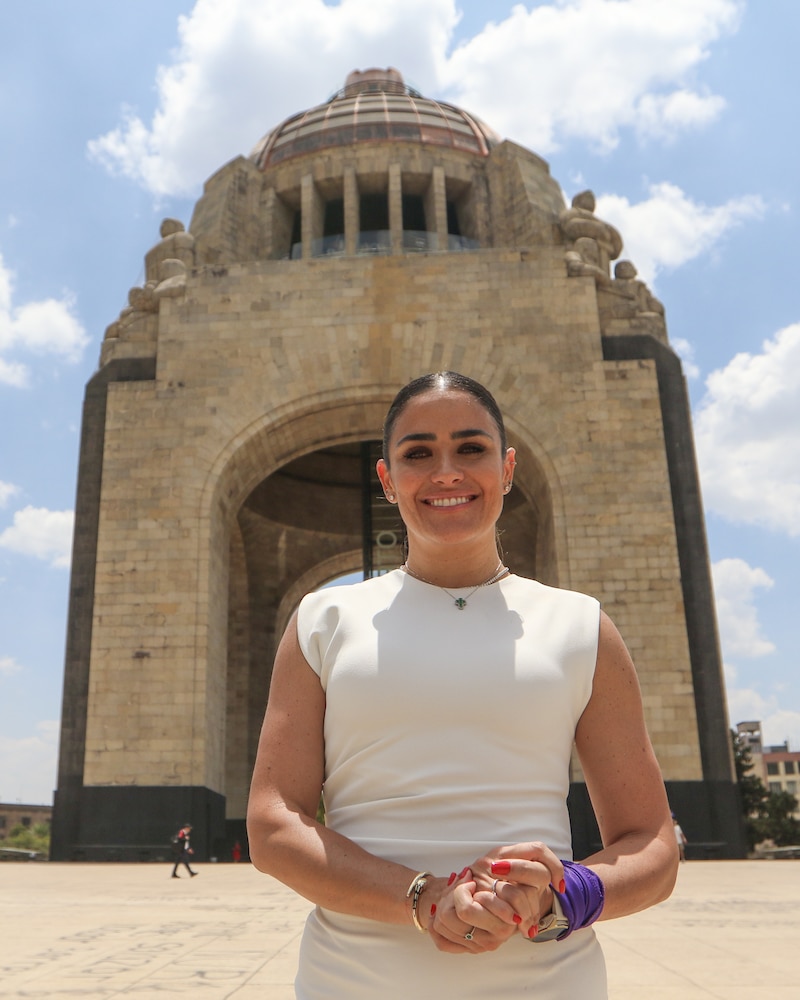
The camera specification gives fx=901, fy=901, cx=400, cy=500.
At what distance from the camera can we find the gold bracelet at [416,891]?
1.21m

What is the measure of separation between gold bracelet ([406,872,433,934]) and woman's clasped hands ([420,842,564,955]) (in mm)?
21

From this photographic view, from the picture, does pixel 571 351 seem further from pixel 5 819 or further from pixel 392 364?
pixel 5 819

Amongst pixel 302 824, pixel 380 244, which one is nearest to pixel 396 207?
pixel 380 244

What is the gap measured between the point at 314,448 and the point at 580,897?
16410 millimetres

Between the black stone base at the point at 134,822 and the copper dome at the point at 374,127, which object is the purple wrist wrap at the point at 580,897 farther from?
the copper dome at the point at 374,127

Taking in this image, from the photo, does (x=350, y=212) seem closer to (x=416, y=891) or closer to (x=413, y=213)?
(x=413, y=213)

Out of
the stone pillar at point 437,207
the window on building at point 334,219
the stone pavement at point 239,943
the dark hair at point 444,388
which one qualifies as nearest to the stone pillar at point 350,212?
the window on building at point 334,219

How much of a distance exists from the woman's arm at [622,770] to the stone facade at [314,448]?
12524mm

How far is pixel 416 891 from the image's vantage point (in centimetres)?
122

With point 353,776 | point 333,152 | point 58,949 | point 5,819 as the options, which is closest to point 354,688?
point 353,776

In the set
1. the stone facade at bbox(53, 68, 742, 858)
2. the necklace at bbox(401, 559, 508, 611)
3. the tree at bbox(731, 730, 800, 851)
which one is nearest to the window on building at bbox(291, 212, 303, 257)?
the stone facade at bbox(53, 68, 742, 858)

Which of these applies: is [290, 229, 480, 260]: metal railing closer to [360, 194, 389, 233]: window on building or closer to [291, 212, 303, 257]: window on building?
[291, 212, 303, 257]: window on building

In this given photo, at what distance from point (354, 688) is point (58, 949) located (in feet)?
13.8

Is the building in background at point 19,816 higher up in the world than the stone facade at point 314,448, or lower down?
lower down
